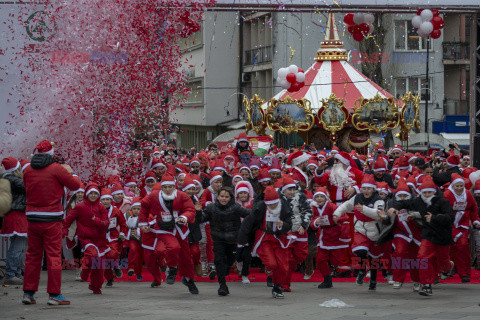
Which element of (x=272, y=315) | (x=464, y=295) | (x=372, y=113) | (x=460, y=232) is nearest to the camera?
(x=272, y=315)

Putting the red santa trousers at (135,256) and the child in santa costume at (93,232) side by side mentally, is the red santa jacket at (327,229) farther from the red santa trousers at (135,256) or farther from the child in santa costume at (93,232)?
the child in santa costume at (93,232)

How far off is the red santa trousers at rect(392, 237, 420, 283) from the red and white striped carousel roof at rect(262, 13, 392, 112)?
17387 millimetres

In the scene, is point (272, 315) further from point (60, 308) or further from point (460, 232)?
point (460, 232)

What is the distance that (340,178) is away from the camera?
589 inches

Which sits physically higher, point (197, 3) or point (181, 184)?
point (197, 3)

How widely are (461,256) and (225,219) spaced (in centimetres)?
363

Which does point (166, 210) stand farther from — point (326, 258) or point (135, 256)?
point (326, 258)

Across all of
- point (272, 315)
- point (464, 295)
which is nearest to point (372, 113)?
point (464, 295)

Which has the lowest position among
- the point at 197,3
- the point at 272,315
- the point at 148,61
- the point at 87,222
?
the point at 272,315

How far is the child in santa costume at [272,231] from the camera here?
480 inches

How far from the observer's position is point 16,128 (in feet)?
53.5

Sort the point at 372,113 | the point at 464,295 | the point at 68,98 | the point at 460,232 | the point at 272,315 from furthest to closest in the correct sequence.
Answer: the point at 372,113 → the point at 68,98 → the point at 460,232 → the point at 464,295 → the point at 272,315

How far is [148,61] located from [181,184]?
256cm

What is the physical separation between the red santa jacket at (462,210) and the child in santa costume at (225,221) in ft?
9.49
